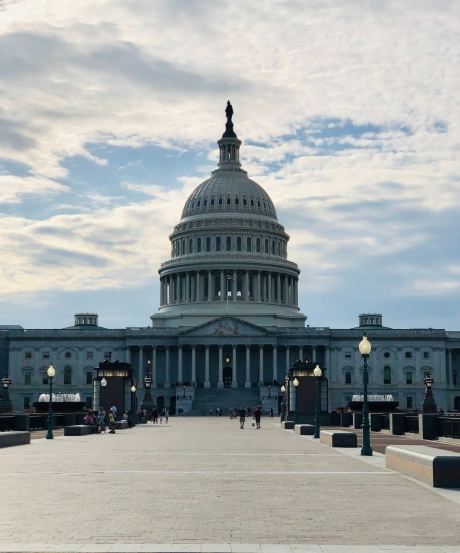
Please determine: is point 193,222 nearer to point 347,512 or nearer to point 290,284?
point 290,284

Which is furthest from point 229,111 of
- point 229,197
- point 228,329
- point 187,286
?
point 228,329

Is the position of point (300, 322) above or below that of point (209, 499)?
above

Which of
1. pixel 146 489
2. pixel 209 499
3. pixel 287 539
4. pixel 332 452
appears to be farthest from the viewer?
pixel 332 452

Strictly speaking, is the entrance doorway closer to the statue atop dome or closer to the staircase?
the staircase

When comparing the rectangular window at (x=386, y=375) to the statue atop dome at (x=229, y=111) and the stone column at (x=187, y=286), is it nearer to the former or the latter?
the stone column at (x=187, y=286)

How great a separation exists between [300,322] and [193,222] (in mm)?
28539

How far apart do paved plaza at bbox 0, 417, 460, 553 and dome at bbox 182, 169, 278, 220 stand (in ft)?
490

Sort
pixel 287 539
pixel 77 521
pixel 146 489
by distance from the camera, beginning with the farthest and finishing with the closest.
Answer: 1. pixel 146 489
2. pixel 77 521
3. pixel 287 539

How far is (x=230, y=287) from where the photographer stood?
172 metres

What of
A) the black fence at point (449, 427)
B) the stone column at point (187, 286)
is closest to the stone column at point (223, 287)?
the stone column at point (187, 286)

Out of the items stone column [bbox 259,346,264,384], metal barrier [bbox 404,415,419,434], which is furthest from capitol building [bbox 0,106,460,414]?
metal barrier [bbox 404,415,419,434]

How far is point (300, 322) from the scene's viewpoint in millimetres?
173500

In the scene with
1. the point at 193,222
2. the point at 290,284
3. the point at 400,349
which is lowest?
the point at 400,349

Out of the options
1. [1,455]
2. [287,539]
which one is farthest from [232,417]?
[287,539]
